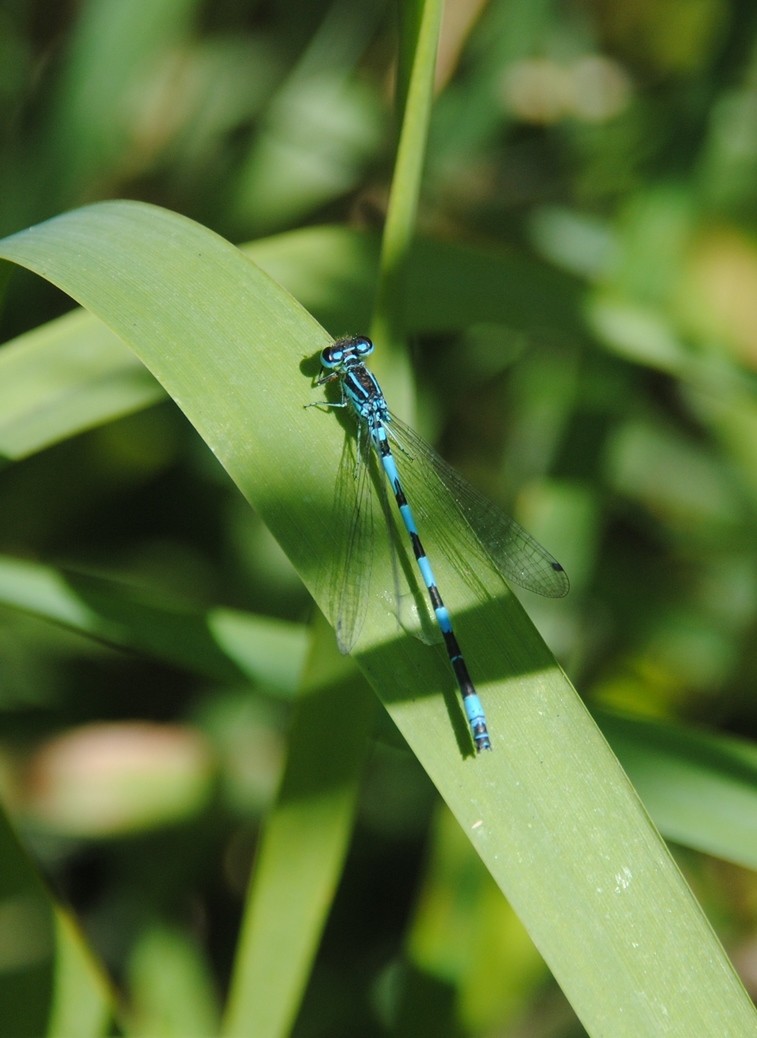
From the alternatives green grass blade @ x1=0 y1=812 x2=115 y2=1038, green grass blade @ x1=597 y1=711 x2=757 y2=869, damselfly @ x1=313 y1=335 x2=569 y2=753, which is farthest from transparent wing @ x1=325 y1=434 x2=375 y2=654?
green grass blade @ x1=0 y1=812 x2=115 y2=1038

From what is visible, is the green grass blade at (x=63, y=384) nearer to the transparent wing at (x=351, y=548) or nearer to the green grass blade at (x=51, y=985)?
the transparent wing at (x=351, y=548)

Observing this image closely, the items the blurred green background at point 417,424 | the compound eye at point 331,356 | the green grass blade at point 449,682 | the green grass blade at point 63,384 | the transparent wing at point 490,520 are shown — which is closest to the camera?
the green grass blade at point 449,682

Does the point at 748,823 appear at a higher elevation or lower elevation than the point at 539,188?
lower

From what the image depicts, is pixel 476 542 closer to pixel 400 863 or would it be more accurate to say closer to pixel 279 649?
pixel 279 649

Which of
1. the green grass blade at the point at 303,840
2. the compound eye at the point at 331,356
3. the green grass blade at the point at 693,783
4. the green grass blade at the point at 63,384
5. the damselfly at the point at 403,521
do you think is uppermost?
the green grass blade at the point at 63,384

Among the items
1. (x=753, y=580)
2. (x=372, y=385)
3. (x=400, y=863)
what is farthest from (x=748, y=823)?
(x=753, y=580)

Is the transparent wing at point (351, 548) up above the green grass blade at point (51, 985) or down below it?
above

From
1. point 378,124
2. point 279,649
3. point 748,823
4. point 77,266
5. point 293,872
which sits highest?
point 378,124

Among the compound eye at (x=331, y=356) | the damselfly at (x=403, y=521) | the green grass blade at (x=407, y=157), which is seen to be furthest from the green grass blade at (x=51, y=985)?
the green grass blade at (x=407, y=157)

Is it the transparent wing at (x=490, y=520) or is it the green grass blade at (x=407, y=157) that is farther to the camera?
the transparent wing at (x=490, y=520)
